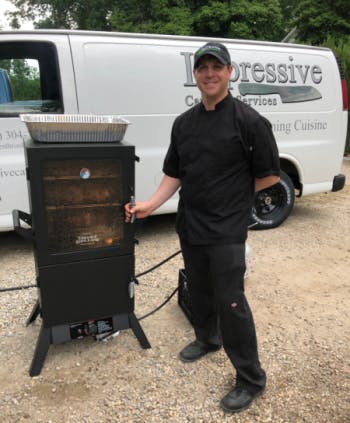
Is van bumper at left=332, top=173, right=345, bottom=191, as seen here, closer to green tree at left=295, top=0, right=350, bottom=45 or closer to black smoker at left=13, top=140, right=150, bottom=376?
black smoker at left=13, top=140, right=150, bottom=376

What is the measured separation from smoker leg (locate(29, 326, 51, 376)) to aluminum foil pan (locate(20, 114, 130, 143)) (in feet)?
3.89

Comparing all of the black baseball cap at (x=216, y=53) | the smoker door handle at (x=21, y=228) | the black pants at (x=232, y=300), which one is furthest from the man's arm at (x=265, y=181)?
the smoker door handle at (x=21, y=228)

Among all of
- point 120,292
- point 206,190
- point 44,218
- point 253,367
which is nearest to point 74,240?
point 44,218

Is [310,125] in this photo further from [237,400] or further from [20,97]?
[237,400]

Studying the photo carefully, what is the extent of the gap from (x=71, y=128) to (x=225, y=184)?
891mm

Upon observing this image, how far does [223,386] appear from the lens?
8.17 ft

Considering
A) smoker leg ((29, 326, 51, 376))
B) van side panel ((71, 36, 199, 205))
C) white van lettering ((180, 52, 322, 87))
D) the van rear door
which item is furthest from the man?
white van lettering ((180, 52, 322, 87))

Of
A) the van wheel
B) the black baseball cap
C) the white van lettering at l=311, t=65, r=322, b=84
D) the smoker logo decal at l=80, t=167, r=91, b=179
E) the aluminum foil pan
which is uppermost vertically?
the white van lettering at l=311, t=65, r=322, b=84

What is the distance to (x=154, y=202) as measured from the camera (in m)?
2.55

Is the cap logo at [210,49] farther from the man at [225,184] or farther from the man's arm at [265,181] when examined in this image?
the man's arm at [265,181]

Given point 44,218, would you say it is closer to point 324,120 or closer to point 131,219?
point 131,219

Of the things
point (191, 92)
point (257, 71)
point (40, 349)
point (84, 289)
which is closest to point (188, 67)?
point (191, 92)

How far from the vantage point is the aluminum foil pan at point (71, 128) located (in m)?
2.22

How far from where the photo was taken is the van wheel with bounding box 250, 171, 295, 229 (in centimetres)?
509
